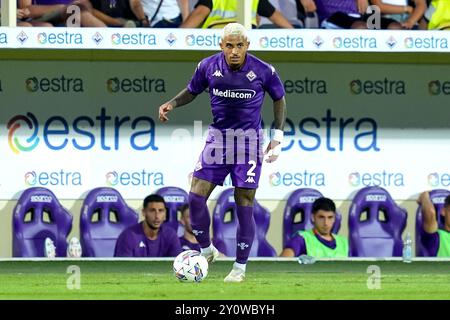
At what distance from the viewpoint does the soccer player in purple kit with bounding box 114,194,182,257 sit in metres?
16.4

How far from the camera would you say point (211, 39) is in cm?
1661

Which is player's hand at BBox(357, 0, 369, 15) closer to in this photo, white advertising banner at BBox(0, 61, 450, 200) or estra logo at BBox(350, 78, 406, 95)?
white advertising banner at BBox(0, 61, 450, 200)

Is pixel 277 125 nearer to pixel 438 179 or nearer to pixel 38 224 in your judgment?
pixel 38 224

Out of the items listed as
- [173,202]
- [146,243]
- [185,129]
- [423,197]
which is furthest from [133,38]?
[423,197]

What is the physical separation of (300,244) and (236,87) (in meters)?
4.44

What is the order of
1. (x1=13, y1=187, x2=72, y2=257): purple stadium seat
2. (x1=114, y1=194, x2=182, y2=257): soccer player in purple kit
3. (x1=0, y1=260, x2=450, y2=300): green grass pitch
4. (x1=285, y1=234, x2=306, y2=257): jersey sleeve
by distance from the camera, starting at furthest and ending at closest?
1. (x1=13, y1=187, x2=72, y2=257): purple stadium seat
2. (x1=285, y1=234, x2=306, y2=257): jersey sleeve
3. (x1=114, y1=194, x2=182, y2=257): soccer player in purple kit
4. (x1=0, y1=260, x2=450, y2=300): green grass pitch

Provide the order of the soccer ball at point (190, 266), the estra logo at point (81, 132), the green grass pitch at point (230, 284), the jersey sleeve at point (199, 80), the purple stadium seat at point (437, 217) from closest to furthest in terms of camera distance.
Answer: the green grass pitch at point (230, 284), the soccer ball at point (190, 266), the jersey sleeve at point (199, 80), the estra logo at point (81, 132), the purple stadium seat at point (437, 217)

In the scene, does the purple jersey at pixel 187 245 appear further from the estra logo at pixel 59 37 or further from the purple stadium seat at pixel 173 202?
the estra logo at pixel 59 37

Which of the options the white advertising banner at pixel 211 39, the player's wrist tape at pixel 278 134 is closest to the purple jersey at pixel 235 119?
the player's wrist tape at pixel 278 134

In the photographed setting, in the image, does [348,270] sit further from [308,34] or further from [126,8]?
[126,8]

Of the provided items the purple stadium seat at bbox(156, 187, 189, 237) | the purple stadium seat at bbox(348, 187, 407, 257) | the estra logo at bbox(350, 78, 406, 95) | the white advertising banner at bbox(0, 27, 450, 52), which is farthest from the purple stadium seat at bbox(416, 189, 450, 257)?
the purple stadium seat at bbox(156, 187, 189, 237)

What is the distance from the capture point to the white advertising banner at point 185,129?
1766 cm

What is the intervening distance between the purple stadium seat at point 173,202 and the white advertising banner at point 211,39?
174 cm

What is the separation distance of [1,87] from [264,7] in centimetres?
301
